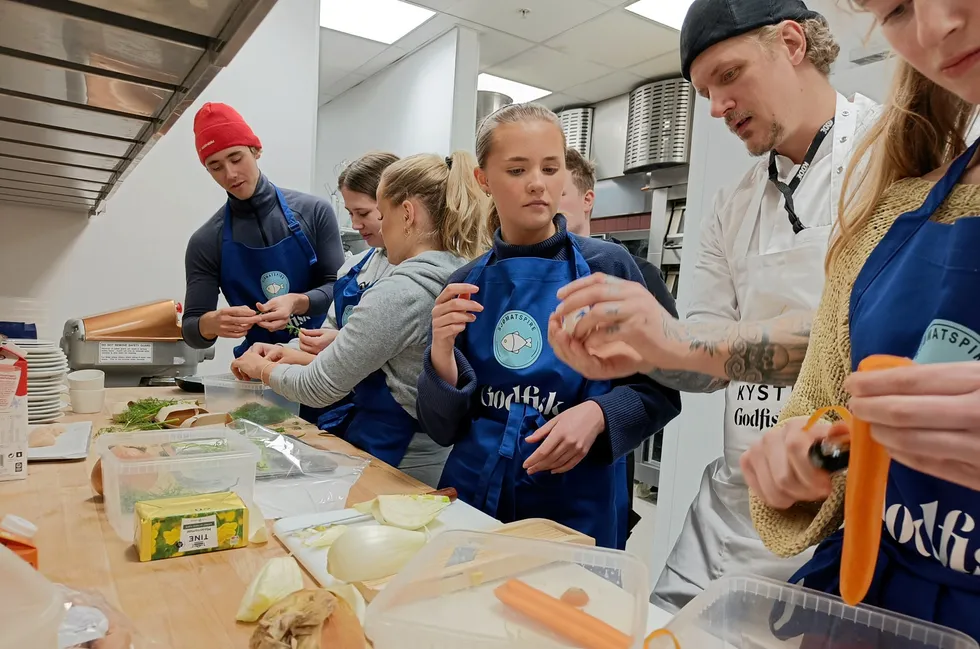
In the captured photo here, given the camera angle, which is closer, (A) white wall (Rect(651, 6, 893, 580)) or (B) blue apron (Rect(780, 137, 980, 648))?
(B) blue apron (Rect(780, 137, 980, 648))

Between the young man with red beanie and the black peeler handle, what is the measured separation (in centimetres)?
197

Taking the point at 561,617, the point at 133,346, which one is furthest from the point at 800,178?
the point at 133,346

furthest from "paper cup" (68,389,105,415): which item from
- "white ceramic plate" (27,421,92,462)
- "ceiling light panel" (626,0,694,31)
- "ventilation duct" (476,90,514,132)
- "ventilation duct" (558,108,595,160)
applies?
"ventilation duct" (558,108,595,160)

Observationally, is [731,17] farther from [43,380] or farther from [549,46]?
[549,46]

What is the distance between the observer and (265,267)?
2.44 meters

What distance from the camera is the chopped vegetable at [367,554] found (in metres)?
0.79

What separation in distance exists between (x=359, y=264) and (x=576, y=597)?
1765mm

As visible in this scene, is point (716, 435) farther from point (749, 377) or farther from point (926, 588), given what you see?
point (926, 588)

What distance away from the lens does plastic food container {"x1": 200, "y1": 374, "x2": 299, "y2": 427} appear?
1690 mm

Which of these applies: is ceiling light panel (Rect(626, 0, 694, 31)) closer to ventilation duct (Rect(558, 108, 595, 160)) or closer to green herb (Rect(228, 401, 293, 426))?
ventilation duct (Rect(558, 108, 595, 160))

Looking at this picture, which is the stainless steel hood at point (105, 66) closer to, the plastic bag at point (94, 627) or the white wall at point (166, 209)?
the plastic bag at point (94, 627)

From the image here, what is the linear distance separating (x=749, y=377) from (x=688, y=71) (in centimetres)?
86

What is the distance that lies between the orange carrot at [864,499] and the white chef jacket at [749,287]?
773 millimetres

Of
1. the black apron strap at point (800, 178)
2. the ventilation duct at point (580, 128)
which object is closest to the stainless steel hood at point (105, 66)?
the black apron strap at point (800, 178)
